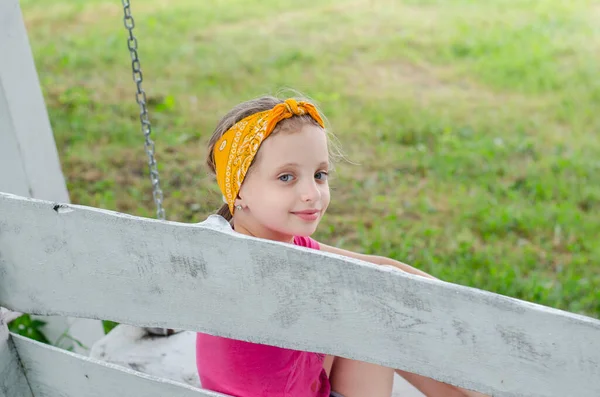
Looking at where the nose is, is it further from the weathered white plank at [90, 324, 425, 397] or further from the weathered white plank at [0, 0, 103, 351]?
the weathered white plank at [0, 0, 103, 351]

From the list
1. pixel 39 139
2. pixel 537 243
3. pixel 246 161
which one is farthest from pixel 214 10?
pixel 246 161

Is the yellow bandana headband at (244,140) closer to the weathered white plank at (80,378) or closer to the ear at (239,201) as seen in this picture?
the ear at (239,201)

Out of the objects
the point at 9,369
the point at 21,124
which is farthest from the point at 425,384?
the point at 21,124

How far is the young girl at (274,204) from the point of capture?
2014 mm

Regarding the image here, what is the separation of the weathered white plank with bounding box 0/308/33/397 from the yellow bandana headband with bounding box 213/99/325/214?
2.29 ft

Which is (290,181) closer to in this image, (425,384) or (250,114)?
(250,114)

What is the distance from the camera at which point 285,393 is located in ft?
6.81

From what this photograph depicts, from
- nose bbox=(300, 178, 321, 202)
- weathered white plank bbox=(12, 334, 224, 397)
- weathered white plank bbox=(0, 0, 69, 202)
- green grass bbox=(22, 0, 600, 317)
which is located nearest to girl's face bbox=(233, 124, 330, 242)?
Answer: nose bbox=(300, 178, 321, 202)

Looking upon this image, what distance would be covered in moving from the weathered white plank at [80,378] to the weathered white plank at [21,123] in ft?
3.42

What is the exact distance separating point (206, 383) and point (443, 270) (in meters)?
2.13

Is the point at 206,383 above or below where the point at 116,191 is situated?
below

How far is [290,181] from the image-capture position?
2023 millimetres

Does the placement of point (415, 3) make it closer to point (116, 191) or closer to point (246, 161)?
point (116, 191)

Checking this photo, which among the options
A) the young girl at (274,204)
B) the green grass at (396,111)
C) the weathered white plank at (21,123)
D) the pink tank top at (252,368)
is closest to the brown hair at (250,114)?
the young girl at (274,204)
